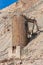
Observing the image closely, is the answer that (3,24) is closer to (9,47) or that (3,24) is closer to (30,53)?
(9,47)

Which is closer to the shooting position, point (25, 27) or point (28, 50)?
point (28, 50)

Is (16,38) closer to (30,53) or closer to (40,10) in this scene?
(30,53)

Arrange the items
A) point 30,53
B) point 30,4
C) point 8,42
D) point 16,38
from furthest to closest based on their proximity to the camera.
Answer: point 30,4, point 8,42, point 16,38, point 30,53

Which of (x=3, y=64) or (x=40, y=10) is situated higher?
(x=40, y=10)

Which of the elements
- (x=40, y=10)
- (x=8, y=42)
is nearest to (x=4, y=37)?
(x=8, y=42)

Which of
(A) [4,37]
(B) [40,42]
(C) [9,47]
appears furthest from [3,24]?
(B) [40,42]

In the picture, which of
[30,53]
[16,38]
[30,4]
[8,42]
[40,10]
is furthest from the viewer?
[30,4]
